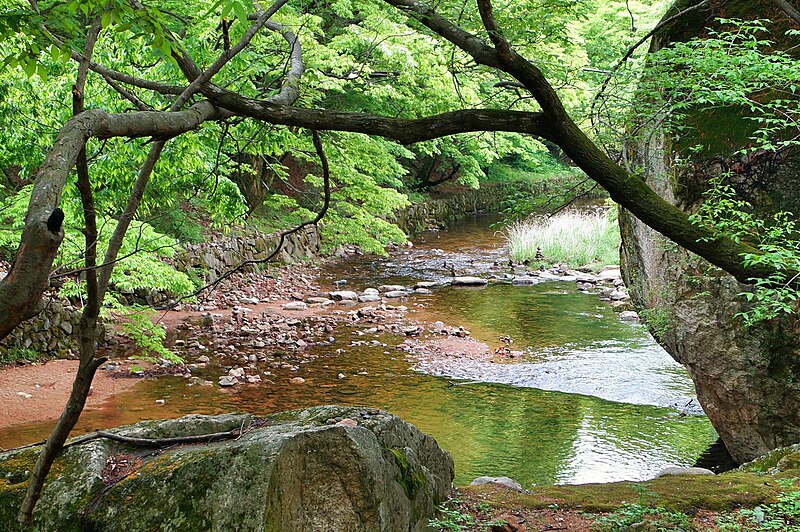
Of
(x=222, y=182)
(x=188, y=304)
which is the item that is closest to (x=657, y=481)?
(x=222, y=182)

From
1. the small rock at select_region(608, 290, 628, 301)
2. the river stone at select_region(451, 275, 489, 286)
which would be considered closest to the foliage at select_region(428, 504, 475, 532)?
the small rock at select_region(608, 290, 628, 301)

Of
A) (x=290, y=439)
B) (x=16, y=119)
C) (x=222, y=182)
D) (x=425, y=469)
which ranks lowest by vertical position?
(x=425, y=469)

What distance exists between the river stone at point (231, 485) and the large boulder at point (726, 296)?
3436 mm

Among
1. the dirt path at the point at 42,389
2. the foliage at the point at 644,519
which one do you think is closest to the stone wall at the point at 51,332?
the dirt path at the point at 42,389

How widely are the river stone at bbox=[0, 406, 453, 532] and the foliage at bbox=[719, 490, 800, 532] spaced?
180 centimetres

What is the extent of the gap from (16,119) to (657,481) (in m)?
6.12

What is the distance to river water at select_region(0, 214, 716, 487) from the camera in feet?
23.1

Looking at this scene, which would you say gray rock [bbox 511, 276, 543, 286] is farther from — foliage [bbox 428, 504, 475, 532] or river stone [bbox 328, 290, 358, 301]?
foliage [bbox 428, 504, 475, 532]

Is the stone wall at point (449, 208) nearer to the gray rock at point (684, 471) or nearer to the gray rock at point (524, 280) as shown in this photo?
the gray rock at point (524, 280)

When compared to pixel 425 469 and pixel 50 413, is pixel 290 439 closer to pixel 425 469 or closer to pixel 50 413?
pixel 425 469

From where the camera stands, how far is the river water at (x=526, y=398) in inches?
277

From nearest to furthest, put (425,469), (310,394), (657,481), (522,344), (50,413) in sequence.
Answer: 1. (425,469)
2. (657,481)
3. (50,413)
4. (310,394)
5. (522,344)

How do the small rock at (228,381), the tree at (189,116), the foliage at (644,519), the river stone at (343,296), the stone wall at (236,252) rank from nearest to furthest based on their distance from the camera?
1. the tree at (189,116)
2. the foliage at (644,519)
3. the small rock at (228,381)
4. the stone wall at (236,252)
5. the river stone at (343,296)

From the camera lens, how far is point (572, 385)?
9203 millimetres
